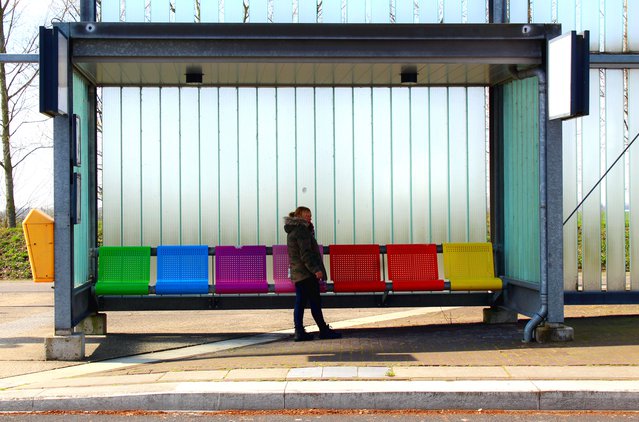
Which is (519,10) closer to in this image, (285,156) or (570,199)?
(570,199)

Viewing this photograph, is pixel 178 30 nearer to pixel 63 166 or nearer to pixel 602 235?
pixel 63 166

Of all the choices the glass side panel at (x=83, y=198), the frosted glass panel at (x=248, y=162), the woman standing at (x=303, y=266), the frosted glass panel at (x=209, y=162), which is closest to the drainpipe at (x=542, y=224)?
the woman standing at (x=303, y=266)

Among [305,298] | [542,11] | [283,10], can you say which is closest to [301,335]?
[305,298]

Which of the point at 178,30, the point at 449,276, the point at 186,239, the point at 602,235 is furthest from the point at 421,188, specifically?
the point at 178,30

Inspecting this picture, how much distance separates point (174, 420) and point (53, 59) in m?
4.12

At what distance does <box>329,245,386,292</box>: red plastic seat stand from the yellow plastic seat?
942 millimetres

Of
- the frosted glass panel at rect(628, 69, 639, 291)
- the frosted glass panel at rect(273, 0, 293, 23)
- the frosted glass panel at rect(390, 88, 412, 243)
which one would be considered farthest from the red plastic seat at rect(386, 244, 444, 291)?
the frosted glass panel at rect(273, 0, 293, 23)

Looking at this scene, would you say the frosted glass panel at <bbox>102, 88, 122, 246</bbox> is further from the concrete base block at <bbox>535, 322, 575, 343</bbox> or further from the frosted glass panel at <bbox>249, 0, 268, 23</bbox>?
the concrete base block at <bbox>535, 322, 575, 343</bbox>

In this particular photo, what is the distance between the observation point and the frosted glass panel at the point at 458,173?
12.0 meters

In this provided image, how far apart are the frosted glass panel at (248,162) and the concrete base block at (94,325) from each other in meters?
2.11

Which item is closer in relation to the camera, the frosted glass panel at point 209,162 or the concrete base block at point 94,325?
the concrete base block at point 94,325

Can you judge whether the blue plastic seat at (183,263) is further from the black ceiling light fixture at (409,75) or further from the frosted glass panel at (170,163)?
the black ceiling light fixture at (409,75)

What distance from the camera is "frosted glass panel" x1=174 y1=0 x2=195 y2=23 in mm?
11320

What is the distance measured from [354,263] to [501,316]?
210 centimetres
